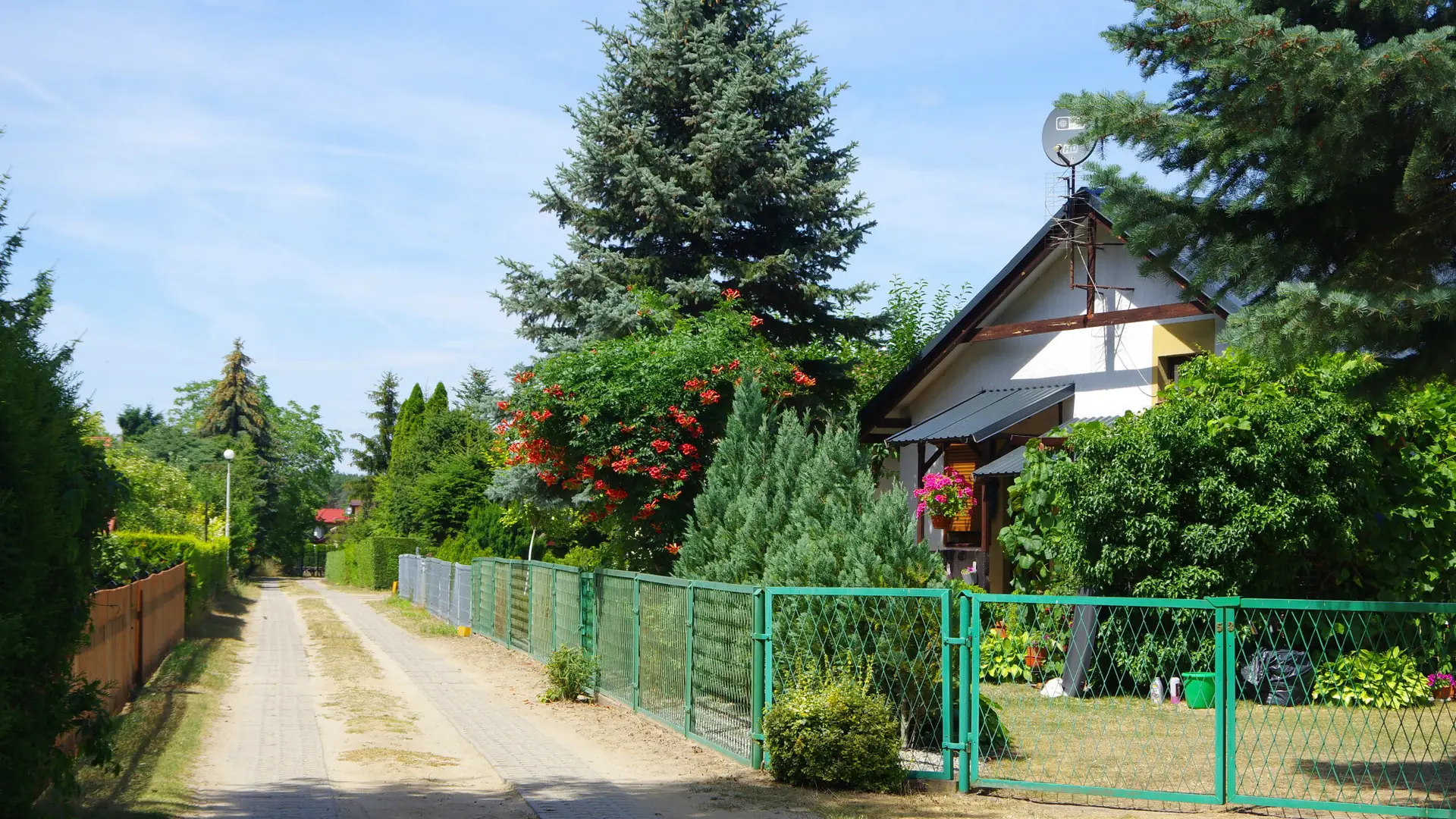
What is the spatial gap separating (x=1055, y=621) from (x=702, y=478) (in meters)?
4.71

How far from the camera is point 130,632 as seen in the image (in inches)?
576

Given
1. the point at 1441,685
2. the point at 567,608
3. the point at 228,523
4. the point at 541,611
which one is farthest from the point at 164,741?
the point at 228,523

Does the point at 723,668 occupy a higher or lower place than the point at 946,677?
lower

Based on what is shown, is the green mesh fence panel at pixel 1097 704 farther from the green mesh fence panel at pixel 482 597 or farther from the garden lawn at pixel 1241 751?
the green mesh fence panel at pixel 482 597

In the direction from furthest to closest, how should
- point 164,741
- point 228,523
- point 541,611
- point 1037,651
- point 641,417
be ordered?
point 228,523 → point 541,611 → point 641,417 → point 1037,651 → point 164,741

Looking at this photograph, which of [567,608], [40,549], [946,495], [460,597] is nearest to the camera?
[40,549]

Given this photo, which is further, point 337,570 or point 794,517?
point 337,570

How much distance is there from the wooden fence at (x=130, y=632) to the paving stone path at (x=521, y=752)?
3240mm

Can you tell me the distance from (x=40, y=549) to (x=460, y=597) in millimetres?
21887

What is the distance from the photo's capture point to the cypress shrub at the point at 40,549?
19.6 ft

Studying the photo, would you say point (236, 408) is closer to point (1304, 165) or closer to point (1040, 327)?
point (1040, 327)

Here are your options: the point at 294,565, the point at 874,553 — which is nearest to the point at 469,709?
the point at 874,553

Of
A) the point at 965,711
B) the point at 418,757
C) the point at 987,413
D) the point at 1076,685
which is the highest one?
the point at 987,413

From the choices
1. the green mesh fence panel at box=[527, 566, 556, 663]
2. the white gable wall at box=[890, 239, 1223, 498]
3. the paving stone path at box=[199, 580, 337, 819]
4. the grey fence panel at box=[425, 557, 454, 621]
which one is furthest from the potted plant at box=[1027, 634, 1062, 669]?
the grey fence panel at box=[425, 557, 454, 621]
